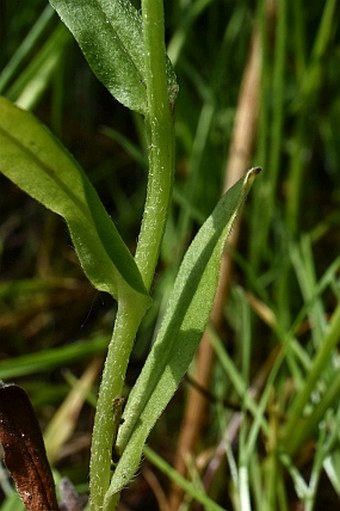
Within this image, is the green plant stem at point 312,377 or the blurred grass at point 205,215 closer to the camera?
the green plant stem at point 312,377

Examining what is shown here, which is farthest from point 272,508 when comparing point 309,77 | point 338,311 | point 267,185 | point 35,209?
point 35,209

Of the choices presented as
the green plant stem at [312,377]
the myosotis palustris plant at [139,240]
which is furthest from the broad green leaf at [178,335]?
the green plant stem at [312,377]

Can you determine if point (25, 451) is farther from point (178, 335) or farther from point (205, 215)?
point (205, 215)

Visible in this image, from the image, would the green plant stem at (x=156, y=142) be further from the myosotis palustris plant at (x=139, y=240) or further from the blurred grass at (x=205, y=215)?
the blurred grass at (x=205, y=215)

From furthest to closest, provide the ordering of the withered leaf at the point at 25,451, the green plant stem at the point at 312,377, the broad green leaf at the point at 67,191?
the green plant stem at the point at 312,377 < the withered leaf at the point at 25,451 < the broad green leaf at the point at 67,191

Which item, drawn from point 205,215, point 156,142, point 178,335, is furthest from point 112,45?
point 205,215

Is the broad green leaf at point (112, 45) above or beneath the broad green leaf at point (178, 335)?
above
